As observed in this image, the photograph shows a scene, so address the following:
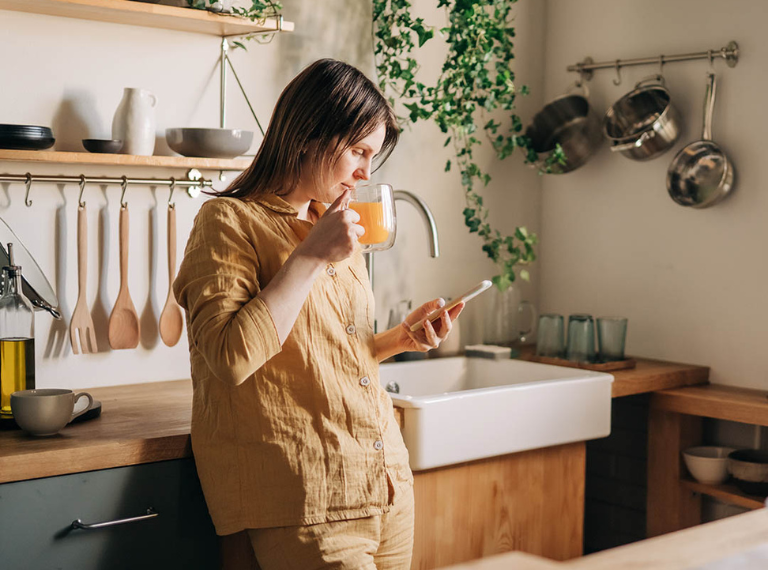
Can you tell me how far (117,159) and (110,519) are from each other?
0.84 metres

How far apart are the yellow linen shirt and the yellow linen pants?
19 mm

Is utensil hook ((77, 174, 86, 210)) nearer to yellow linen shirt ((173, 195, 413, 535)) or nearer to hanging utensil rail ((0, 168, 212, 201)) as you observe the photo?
hanging utensil rail ((0, 168, 212, 201))

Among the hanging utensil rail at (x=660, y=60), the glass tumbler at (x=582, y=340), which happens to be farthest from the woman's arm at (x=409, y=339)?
the hanging utensil rail at (x=660, y=60)

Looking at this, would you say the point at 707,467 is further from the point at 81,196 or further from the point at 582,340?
the point at 81,196

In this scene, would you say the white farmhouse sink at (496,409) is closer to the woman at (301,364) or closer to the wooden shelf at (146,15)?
the woman at (301,364)

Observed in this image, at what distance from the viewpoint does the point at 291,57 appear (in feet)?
8.15

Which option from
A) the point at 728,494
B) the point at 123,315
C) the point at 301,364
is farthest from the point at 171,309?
the point at 728,494

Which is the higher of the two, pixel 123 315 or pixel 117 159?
pixel 117 159

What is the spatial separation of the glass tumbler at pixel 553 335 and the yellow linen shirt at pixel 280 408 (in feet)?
4.14

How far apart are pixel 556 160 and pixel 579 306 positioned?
1.76 feet

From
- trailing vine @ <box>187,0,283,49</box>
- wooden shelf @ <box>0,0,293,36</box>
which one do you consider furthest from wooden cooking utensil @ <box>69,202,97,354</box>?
trailing vine @ <box>187,0,283,49</box>

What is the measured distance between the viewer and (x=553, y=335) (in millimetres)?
2756

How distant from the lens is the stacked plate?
1896 mm

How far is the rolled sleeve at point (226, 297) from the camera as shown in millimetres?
1360
